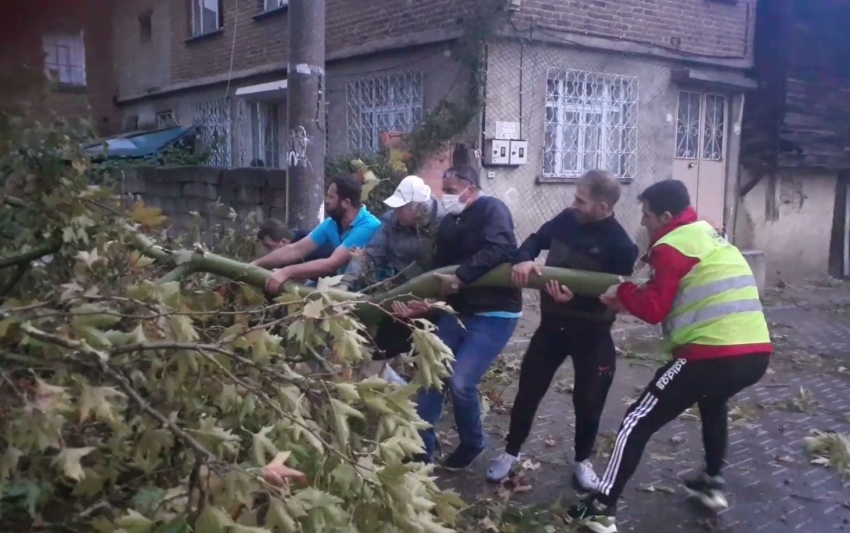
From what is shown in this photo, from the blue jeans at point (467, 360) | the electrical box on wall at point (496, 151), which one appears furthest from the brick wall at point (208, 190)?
the blue jeans at point (467, 360)

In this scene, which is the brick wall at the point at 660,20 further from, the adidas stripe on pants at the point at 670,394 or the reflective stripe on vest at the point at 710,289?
the adidas stripe on pants at the point at 670,394

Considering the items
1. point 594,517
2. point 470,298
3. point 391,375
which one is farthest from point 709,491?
point 391,375

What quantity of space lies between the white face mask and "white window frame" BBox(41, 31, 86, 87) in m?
2.27

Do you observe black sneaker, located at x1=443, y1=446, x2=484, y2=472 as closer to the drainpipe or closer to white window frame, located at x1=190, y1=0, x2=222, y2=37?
the drainpipe

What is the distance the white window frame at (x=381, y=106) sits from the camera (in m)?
9.41

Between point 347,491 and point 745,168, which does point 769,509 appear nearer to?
point 347,491

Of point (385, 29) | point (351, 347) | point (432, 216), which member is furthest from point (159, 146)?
point (351, 347)

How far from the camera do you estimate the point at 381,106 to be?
32.9 ft

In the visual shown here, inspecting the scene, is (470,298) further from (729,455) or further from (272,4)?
(272,4)

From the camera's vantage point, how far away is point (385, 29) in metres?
9.90

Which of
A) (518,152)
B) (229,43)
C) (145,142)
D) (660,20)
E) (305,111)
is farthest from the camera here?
(145,142)

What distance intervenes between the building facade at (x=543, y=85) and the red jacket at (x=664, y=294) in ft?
16.1

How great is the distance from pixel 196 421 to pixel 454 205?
2.39m

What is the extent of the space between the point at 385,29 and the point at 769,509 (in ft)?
24.1
